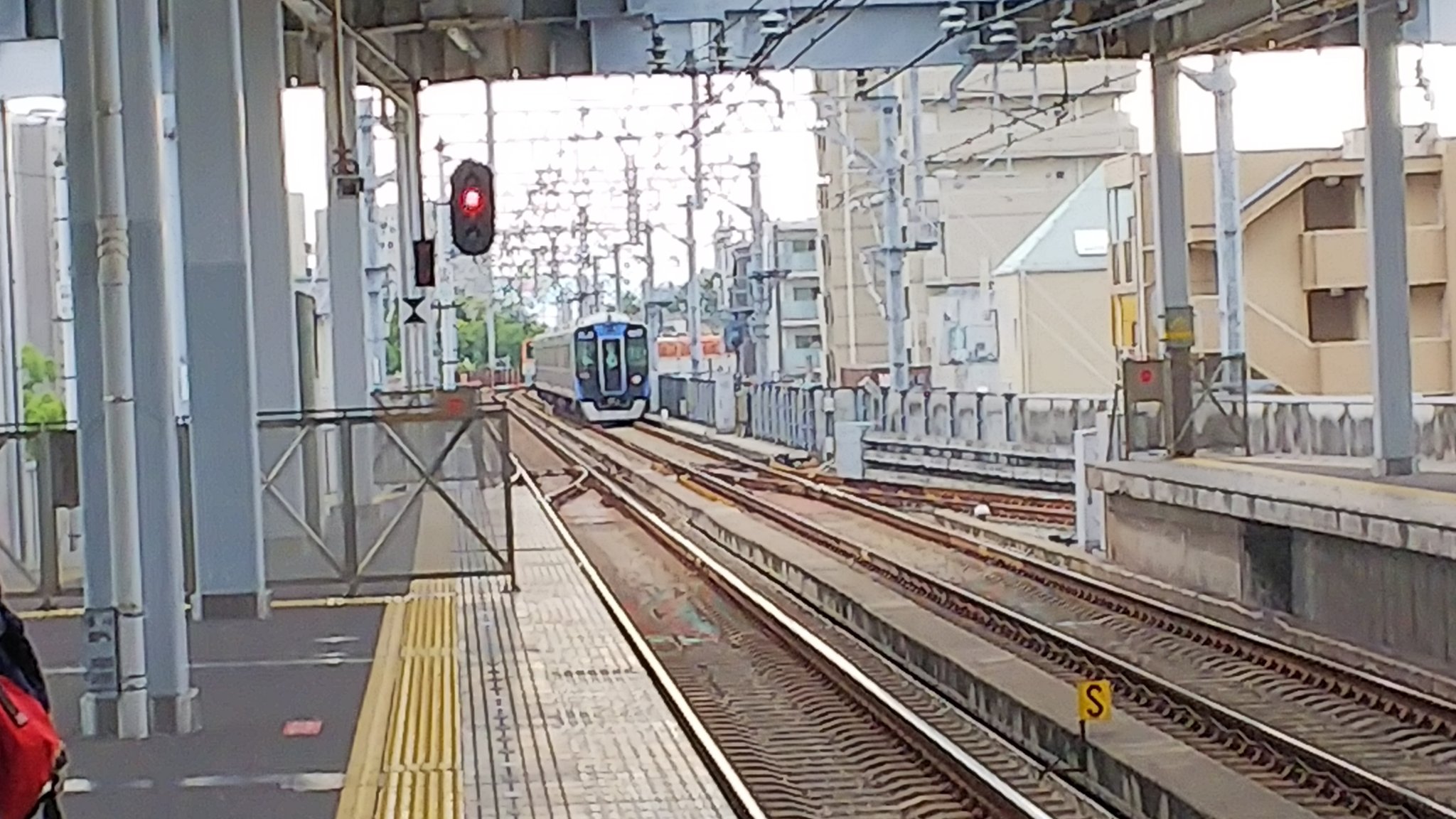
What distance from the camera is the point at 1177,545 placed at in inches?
816

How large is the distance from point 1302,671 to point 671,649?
4.68 meters

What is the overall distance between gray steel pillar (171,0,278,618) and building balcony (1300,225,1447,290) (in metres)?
27.7

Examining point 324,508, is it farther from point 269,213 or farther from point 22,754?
point 22,754

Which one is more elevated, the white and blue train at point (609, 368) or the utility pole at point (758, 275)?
the utility pole at point (758, 275)

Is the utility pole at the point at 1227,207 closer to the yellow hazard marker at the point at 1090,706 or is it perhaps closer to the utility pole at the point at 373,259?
the utility pole at the point at 373,259

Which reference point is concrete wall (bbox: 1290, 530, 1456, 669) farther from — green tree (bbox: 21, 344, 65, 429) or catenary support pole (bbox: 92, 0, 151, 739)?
green tree (bbox: 21, 344, 65, 429)

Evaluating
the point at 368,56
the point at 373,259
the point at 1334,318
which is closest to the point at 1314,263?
the point at 1334,318

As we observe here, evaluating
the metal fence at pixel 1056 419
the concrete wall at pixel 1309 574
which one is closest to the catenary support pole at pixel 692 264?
the metal fence at pixel 1056 419

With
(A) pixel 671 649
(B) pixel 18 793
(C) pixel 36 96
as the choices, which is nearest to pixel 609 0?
(C) pixel 36 96

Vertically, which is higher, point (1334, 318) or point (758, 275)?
point (758, 275)

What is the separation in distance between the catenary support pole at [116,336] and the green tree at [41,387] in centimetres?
1270

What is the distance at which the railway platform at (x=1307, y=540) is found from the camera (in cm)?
1514

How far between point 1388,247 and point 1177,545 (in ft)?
11.5

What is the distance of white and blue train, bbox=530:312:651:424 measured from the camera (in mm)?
54906
